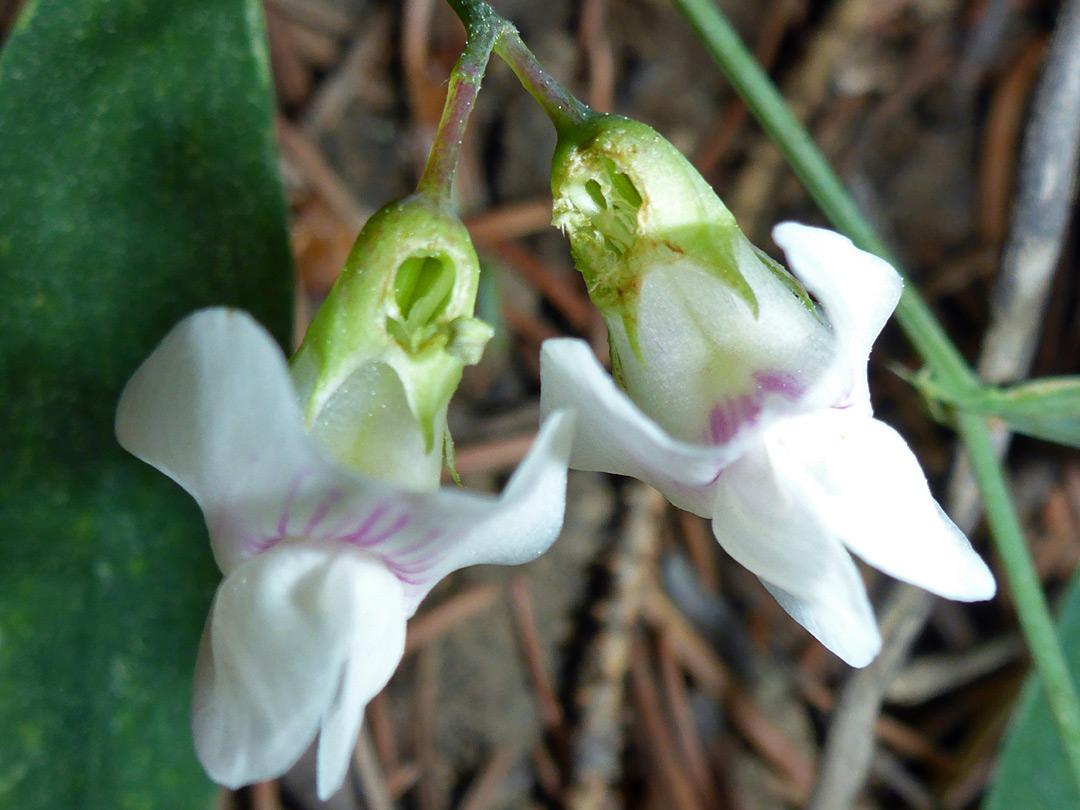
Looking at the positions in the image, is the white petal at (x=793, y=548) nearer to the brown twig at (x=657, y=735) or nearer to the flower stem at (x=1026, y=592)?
the flower stem at (x=1026, y=592)

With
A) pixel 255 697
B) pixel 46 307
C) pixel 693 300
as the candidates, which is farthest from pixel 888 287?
pixel 46 307

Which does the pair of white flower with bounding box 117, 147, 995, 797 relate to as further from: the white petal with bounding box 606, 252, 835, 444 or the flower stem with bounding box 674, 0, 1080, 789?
the flower stem with bounding box 674, 0, 1080, 789

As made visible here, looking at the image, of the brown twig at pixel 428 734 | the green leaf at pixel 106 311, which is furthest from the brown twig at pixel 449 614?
the green leaf at pixel 106 311

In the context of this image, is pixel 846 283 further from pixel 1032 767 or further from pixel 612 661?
pixel 612 661

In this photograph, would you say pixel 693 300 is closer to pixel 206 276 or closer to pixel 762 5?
pixel 206 276

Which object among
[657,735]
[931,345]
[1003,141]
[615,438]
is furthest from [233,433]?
[1003,141]

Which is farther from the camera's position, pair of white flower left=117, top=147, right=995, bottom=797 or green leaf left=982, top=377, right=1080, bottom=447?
green leaf left=982, top=377, right=1080, bottom=447

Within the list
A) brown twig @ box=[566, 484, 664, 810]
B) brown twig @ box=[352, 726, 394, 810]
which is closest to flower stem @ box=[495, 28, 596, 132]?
brown twig @ box=[566, 484, 664, 810]
